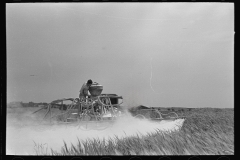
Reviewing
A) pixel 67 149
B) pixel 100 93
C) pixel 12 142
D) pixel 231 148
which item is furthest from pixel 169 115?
pixel 12 142

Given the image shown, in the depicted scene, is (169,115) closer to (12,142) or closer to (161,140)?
(161,140)

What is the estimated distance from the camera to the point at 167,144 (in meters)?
8.92

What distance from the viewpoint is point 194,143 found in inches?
358

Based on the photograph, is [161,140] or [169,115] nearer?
[161,140]

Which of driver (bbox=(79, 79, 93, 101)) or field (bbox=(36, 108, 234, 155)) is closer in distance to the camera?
field (bbox=(36, 108, 234, 155))

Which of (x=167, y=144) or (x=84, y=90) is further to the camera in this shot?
(x=84, y=90)

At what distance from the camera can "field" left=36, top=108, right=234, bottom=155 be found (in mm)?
8406

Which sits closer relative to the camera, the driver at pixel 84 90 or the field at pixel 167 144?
the field at pixel 167 144

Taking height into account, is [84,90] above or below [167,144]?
above

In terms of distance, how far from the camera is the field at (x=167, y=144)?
27.6 feet

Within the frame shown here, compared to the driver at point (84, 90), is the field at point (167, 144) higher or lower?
lower

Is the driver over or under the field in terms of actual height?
over

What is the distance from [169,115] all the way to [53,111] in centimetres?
676
